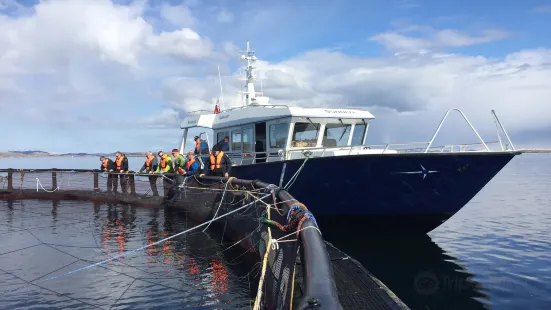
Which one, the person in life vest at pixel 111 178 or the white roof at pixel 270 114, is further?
the person in life vest at pixel 111 178

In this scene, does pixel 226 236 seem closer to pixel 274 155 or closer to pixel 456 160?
pixel 274 155

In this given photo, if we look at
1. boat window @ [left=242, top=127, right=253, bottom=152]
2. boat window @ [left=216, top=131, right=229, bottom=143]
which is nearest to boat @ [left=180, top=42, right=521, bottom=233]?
boat window @ [left=242, top=127, right=253, bottom=152]

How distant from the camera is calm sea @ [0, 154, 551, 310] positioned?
255 inches

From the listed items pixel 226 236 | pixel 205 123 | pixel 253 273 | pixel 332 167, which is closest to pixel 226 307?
pixel 253 273

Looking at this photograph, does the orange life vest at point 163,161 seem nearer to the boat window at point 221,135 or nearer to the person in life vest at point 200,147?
the person in life vest at point 200,147

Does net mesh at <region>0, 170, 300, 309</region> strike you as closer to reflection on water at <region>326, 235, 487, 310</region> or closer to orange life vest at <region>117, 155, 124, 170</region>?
orange life vest at <region>117, 155, 124, 170</region>

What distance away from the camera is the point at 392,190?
10.4 m

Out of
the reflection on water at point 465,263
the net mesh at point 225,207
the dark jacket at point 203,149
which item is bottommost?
the reflection on water at point 465,263

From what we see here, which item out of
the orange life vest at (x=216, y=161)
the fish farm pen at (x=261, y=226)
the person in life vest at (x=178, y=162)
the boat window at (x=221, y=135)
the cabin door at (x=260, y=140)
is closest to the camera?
the fish farm pen at (x=261, y=226)

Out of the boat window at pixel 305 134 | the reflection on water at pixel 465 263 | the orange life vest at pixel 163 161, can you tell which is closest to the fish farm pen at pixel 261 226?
the orange life vest at pixel 163 161

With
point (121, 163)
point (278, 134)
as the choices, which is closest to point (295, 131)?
point (278, 134)

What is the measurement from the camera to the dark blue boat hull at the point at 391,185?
33.0 ft

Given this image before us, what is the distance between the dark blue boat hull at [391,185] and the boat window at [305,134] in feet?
5.52

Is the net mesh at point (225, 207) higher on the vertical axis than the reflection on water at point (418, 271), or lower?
higher
